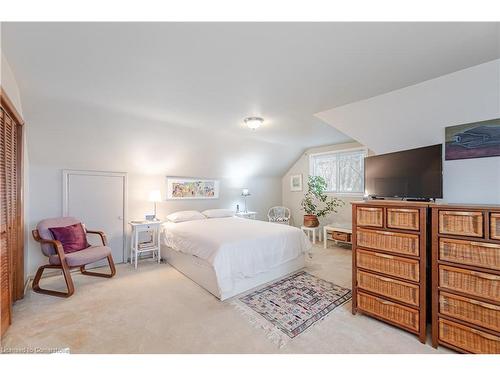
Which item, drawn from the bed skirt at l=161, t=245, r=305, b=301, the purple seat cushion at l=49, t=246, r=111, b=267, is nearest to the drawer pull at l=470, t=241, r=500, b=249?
the bed skirt at l=161, t=245, r=305, b=301

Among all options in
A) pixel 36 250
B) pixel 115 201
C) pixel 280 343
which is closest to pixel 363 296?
pixel 280 343

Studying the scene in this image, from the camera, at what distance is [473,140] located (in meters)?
2.13

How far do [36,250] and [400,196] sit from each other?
16.4 ft

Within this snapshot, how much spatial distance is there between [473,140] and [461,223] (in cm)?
97

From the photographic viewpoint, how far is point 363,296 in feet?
7.52

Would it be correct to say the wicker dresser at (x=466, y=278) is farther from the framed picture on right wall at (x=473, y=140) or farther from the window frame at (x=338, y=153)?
the window frame at (x=338, y=153)

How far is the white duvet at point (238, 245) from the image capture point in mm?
2676

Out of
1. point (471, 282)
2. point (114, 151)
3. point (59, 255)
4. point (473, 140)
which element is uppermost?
point (114, 151)

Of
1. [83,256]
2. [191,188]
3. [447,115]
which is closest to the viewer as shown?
[447,115]

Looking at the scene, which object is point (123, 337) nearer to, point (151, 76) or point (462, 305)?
point (151, 76)

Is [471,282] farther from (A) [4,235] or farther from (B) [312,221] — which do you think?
(A) [4,235]

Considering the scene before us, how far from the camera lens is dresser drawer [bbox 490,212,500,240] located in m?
1.60

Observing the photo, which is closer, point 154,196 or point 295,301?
point 295,301

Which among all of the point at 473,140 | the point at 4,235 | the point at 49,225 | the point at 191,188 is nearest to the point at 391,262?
the point at 473,140
